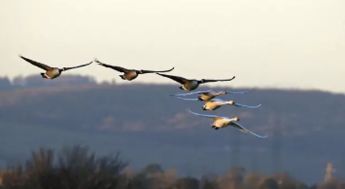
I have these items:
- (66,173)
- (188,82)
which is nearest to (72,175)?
(66,173)

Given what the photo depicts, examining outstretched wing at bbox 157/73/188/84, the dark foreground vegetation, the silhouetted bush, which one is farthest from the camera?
the dark foreground vegetation

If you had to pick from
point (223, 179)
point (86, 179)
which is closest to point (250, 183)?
point (223, 179)

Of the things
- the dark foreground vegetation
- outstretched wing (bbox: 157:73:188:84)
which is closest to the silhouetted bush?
the dark foreground vegetation

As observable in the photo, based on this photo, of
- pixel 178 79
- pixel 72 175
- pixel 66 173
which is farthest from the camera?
pixel 66 173

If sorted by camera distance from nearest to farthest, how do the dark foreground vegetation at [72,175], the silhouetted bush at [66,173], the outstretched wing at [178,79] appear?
the outstretched wing at [178,79] → the silhouetted bush at [66,173] → the dark foreground vegetation at [72,175]

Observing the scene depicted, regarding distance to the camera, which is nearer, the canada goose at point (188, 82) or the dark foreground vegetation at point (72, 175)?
the canada goose at point (188, 82)

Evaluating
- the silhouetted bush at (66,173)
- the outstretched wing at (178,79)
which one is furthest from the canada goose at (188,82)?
the silhouetted bush at (66,173)

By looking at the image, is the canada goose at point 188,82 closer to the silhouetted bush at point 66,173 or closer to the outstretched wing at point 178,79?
the outstretched wing at point 178,79

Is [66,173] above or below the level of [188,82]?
below

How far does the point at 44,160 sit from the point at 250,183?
50491 millimetres

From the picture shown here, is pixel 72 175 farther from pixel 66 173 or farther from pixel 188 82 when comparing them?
pixel 188 82

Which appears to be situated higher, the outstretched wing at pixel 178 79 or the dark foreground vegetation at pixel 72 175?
the outstretched wing at pixel 178 79

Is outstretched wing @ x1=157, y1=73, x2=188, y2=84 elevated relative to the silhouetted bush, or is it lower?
elevated

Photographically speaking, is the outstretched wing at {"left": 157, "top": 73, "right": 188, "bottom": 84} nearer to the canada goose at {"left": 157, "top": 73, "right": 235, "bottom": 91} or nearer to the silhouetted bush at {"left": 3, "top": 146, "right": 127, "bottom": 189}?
the canada goose at {"left": 157, "top": 73, "right": 235, "bottom": 91}
